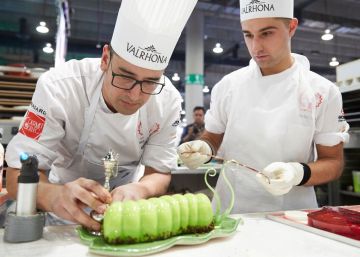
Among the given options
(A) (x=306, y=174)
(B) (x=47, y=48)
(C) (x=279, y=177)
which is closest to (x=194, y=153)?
(C) (x=279, y=177)

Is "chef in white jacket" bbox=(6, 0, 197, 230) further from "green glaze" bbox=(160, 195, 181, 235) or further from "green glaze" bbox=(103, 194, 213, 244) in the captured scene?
"green glaze" bbox=(160, 195, 181, 235)

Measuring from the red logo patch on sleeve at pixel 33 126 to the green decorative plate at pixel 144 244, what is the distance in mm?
483

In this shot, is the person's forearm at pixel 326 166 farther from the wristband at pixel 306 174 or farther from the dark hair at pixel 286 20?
the dark hair at pixel 286 20

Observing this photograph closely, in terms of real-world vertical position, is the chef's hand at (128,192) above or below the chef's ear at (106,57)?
below

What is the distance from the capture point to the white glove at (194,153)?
166cm

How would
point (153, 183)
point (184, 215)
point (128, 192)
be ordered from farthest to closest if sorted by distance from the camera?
point (153, 183) → point (128, 192) → point (184, 215)

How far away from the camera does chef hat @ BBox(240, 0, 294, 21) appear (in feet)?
5.64

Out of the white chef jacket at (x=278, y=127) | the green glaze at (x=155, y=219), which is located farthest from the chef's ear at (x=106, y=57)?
the white chef jacket at (x=278, y=127)

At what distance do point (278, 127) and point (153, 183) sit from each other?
755 millimetres

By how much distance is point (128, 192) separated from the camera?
1241 millimetres

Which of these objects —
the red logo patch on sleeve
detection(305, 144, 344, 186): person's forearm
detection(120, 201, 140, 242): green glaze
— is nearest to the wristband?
detection(305, 144, 344, 186): person's forearm

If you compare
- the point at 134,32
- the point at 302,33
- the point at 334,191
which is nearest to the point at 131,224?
the point at 134,32

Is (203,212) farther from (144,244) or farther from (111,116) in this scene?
(111,116)

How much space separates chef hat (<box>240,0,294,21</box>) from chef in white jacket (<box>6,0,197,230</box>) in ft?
1.70
